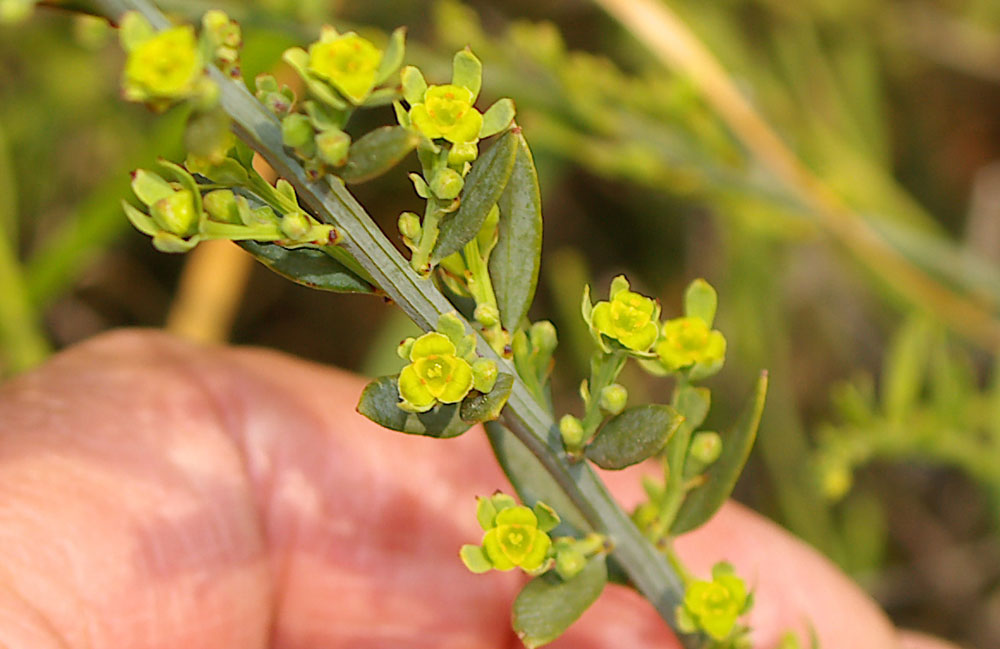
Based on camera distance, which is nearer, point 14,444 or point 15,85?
point 14,444

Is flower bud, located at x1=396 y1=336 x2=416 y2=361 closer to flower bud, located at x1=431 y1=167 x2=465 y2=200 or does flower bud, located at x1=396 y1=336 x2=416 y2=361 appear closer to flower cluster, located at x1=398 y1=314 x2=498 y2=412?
flower cluster, located at x1=398 y1=314 x2=498 y2=412

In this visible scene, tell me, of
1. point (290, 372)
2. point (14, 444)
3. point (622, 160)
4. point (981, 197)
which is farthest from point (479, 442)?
point (981, 197)

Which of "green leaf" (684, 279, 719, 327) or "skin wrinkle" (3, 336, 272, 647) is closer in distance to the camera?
"green leaf" (684, 279, 719, 327)

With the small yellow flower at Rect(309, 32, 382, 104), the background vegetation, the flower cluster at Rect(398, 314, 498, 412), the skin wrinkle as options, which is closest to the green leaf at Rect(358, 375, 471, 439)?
the flower cluster at Rect(398, 314, 498, 412)

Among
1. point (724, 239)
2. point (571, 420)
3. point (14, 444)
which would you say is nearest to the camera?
point (571, 420)

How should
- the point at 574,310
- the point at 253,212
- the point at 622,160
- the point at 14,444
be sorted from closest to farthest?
the point at 253,212, the point at 14,444, the point at 622,160, the point at 574,310

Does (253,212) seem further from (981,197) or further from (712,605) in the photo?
(981,197)

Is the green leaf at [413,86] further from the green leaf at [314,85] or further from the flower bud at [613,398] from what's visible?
the flower bud at [613,398]
